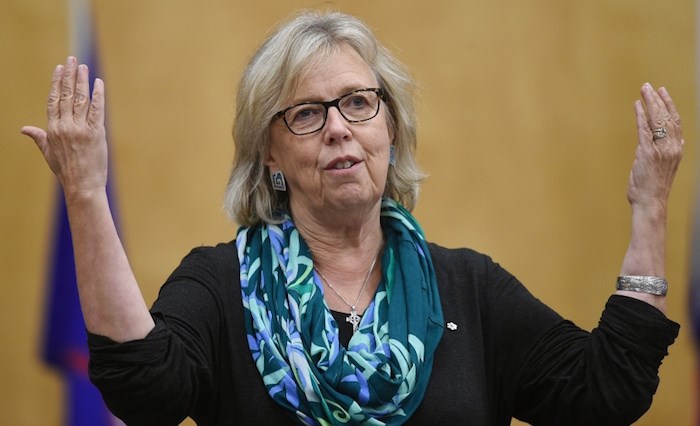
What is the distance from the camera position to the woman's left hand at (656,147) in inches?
103

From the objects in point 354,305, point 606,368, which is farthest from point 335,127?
point 606,368

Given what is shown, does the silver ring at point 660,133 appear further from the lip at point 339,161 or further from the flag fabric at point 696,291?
the flag fabric at point 696,291

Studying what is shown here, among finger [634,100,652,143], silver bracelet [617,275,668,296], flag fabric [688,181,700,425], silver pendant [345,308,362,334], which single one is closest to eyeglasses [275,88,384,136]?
silver pendant [345,308,362,334]

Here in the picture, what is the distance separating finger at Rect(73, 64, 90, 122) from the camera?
7.25 ft

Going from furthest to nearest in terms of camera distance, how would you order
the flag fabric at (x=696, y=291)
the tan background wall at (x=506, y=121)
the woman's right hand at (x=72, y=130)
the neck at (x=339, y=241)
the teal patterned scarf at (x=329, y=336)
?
1. the flag fabric at (x=696, y=291)
2. the tan background wall at (x=506, y=121)
3. the neck at (x=339, y=241)
4. the teal patterned scarf at (x=329, y=336)
5. the woman's right hand at (x=72, y=130)

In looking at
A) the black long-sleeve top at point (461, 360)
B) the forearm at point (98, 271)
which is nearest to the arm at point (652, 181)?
the black long-sleeve top at point (461, 360)

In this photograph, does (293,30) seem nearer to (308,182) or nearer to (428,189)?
(308,182)

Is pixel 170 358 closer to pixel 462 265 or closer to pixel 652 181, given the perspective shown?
pixel 462 265

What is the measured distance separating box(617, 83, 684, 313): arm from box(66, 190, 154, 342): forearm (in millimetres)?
1157

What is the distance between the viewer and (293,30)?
2.87 meters

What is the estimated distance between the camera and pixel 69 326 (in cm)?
412

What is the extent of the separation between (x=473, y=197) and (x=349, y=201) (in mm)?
1920

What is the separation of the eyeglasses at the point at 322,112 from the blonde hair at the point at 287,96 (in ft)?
0.14

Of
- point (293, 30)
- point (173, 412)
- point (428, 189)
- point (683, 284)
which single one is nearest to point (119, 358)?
point (173, 412)
